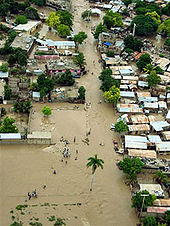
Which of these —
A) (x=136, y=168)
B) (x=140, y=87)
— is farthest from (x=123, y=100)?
(x=136, y=168)

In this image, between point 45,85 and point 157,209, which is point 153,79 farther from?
point 157,209

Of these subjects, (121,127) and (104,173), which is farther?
(121,127)

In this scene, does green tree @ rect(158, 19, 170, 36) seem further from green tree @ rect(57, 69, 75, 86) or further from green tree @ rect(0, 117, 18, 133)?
green tree @ rect(0, 117, 18, 133)

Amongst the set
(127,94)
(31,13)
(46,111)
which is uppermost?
(31,13)

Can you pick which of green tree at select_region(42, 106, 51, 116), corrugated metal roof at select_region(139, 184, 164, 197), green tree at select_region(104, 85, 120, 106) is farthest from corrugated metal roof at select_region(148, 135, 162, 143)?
green tree at select_region(42, 106, 51, 116)

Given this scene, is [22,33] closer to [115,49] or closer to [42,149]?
[115,49]

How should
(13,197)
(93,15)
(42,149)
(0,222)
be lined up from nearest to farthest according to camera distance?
(0,222) → (13,197) → (42,149) → (93,15)

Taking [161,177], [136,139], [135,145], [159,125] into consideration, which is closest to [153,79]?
[159,125]
